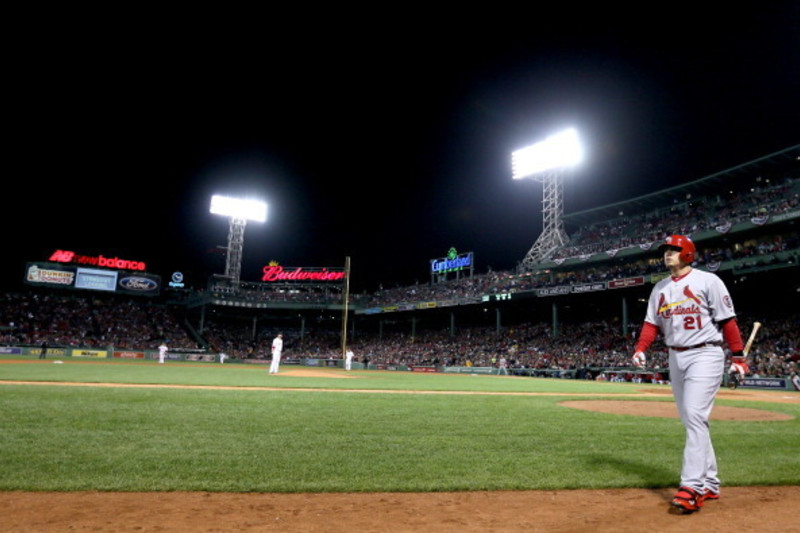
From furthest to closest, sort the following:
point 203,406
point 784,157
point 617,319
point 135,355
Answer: point 135,355
point 617,319
point 784,157
point 203,406

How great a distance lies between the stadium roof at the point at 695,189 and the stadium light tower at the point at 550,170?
16.3ft

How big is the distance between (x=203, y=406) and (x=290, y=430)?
2982mm

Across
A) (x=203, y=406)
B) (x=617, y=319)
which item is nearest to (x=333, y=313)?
(x=617, y=319)

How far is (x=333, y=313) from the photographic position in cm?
6078

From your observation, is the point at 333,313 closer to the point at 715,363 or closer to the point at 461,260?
the point at 461,260

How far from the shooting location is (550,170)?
4403 cm

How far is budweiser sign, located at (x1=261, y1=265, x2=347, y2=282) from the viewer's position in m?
59.5

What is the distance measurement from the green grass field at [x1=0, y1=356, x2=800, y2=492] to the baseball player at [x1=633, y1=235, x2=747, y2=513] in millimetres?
583

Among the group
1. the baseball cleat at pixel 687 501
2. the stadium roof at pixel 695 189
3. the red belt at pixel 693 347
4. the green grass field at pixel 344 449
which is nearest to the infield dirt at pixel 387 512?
the baseball cleat at pixel 687 501

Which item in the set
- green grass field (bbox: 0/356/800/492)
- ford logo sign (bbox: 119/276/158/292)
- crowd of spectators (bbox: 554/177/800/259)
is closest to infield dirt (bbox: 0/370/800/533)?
green grass field (bbox: 0/356/800/492)

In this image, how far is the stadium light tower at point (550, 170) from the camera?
135 ft

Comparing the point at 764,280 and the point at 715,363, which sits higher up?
the point at 764,280

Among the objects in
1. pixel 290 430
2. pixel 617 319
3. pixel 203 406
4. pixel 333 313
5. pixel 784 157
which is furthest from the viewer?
pixel 333 313

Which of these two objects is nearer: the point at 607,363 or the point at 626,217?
the point at 607,363
